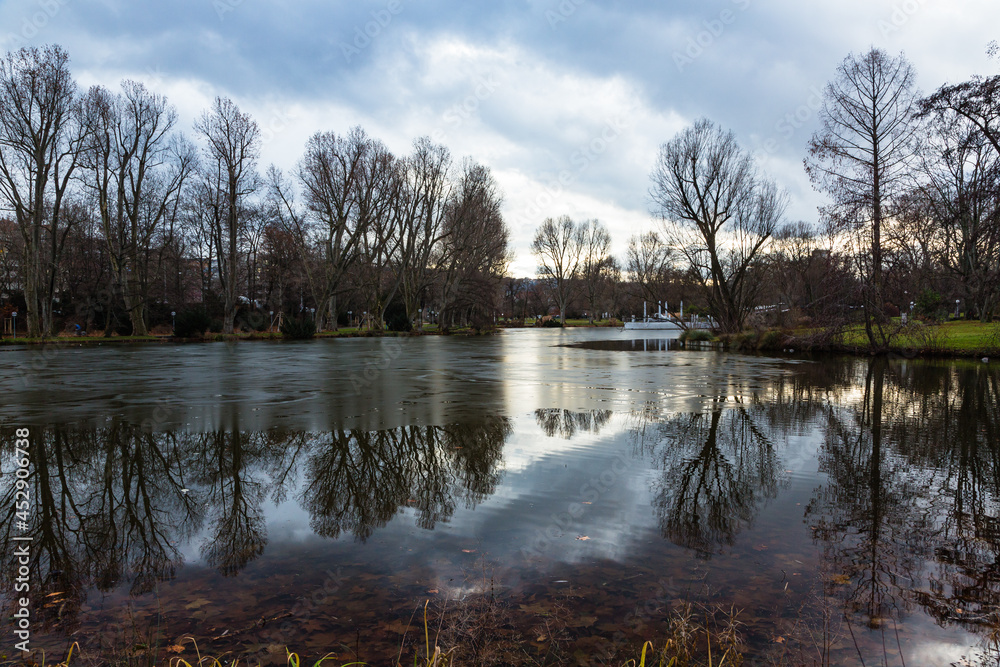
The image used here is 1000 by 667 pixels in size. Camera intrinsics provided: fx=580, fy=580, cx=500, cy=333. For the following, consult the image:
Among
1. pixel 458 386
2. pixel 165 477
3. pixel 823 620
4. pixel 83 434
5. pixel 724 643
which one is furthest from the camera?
pixel 458 386

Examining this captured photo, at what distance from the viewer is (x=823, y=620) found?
3.11 meters

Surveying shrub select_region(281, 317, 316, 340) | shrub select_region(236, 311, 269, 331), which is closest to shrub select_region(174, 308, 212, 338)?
shrub select_region(281, 317, 316, 340)

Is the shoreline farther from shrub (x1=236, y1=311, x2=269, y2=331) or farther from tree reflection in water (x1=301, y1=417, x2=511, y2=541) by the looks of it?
tree reflection in water (x1=301, y1=417, x2=511, y2=541)

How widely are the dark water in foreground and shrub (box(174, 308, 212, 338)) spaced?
30551 mm

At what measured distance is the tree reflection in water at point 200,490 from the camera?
12.7 ft

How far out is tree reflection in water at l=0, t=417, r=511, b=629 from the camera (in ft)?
12.7

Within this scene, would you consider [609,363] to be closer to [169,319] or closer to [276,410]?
[276,410]

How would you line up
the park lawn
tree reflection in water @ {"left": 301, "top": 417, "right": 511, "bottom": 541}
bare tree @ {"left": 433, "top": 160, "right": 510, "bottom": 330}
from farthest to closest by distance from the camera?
bare tree @ {"left": 433, "top": 160, "right": 510, "bottom": 330}
the park lawn
tree reflection in water @ {"left": 301, "top": 417, "right": 511, "bottom": 541}

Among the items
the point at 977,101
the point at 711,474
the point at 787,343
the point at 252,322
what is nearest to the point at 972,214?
the point at 977,101

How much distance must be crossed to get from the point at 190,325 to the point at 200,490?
37.1 metres

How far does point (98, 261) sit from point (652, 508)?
57.7 metres

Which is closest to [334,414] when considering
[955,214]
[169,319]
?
[955,214]

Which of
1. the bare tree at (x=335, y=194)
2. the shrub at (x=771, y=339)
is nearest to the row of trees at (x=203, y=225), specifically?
the bare tree at (x=335, y=194)

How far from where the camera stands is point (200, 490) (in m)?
5.41
